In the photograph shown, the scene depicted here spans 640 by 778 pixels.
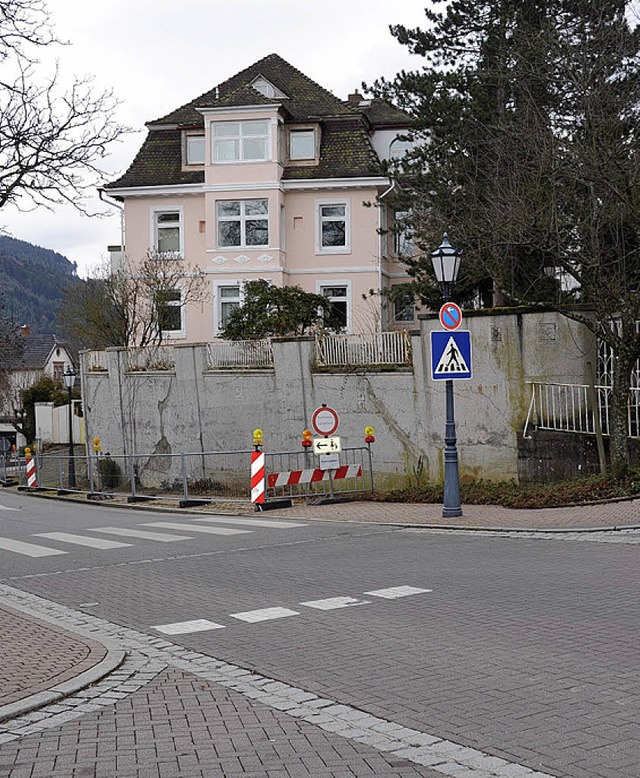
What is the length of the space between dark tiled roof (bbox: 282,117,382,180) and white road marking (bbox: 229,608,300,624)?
3100cm

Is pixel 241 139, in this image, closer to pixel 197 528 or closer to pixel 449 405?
pixel 197 528

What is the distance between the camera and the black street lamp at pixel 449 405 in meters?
16.8

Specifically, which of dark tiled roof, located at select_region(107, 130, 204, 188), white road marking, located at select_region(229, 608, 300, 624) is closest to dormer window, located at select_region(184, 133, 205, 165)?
dark tiled roof, located at select_region(107, 130, 204, 188)

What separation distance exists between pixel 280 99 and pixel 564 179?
77.2 feet

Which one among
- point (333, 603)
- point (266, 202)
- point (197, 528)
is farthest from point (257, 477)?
point (266, 202)

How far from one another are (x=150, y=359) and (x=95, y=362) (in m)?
3.41

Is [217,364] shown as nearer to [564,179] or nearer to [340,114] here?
[564,179]

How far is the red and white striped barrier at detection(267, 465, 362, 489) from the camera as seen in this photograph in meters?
21.3

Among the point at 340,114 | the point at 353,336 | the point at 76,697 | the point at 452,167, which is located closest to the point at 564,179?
the point at 353,336

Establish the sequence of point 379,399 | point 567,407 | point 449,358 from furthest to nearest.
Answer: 1. point 379,399
2. point 567,407
3. point 449,358

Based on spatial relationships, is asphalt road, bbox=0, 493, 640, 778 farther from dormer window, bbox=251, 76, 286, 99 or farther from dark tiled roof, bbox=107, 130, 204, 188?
dormer window, bbox=251, 76, 286, 99

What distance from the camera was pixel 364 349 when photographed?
23609mm

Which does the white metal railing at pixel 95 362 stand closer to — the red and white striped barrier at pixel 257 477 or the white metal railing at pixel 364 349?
the white metal railing at pixel 364 349

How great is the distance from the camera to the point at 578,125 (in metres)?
18.9
